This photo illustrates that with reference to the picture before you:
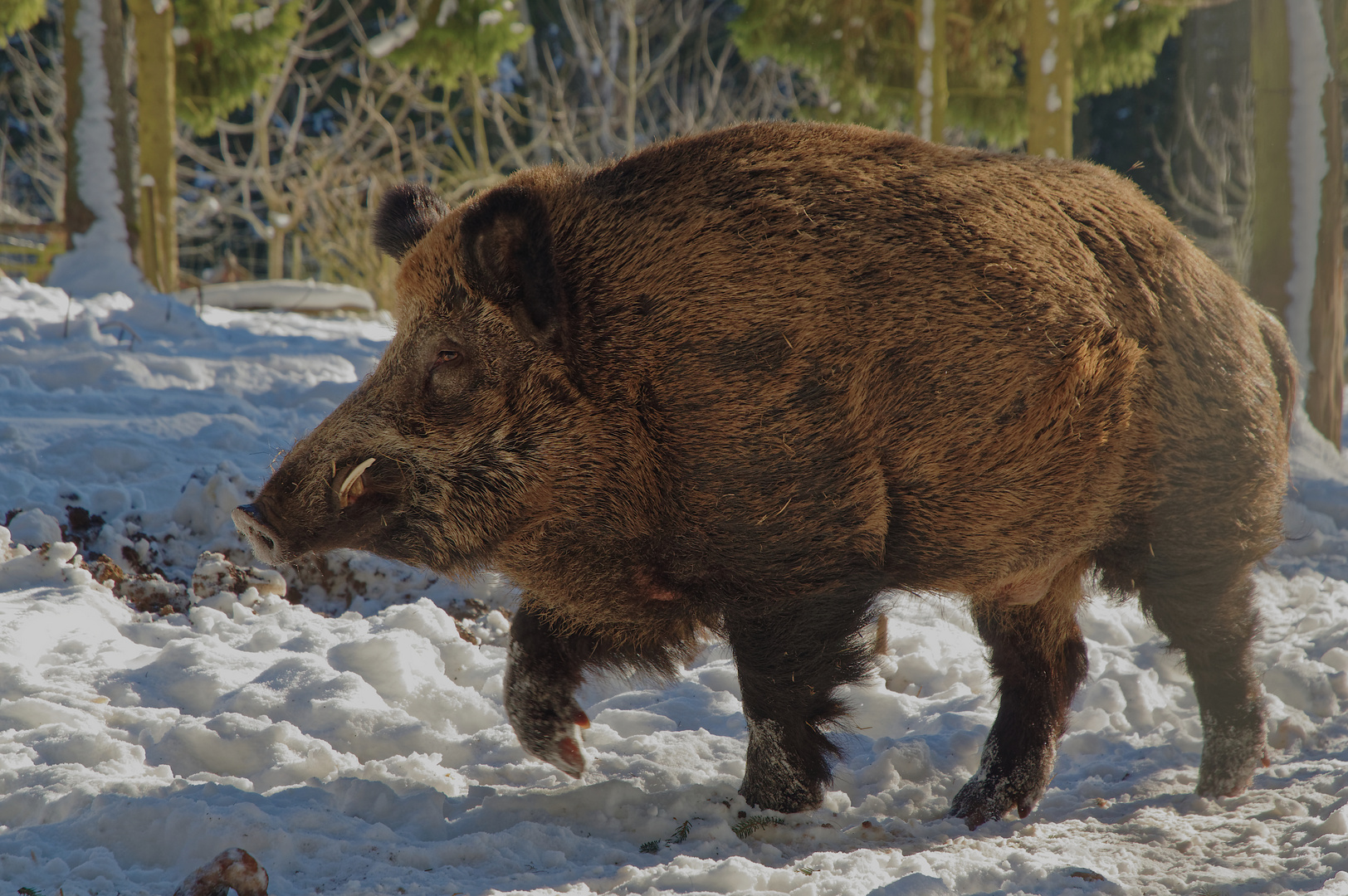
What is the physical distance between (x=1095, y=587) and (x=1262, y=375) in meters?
0.79

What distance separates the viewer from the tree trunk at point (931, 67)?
9.02 meters

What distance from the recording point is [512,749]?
3113 millimetres

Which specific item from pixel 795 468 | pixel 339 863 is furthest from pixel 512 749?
pixel 795 468

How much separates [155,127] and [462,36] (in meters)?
3.22

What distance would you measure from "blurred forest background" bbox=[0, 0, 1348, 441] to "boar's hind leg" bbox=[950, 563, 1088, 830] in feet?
4.80

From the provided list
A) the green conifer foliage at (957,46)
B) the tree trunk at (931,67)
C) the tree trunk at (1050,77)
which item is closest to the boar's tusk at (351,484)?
the tree trunk at (1050,77)

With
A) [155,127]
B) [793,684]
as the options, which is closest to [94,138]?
[155,127]

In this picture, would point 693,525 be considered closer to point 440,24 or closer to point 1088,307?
point 1088,307

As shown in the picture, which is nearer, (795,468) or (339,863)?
(339,863)

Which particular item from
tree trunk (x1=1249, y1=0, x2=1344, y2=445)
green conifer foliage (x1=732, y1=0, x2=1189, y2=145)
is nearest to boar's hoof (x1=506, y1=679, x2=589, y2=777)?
tree trunk (x1=1249, y1=0, x2=1344, y2=445)

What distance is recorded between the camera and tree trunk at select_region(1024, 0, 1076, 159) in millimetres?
7984

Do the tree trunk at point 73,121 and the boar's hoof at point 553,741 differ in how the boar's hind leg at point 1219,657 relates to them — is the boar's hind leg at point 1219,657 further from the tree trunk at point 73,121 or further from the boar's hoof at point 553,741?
the tree trunk at point 73,121

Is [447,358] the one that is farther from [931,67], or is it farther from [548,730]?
[931,67]

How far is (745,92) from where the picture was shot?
19.9 meters
